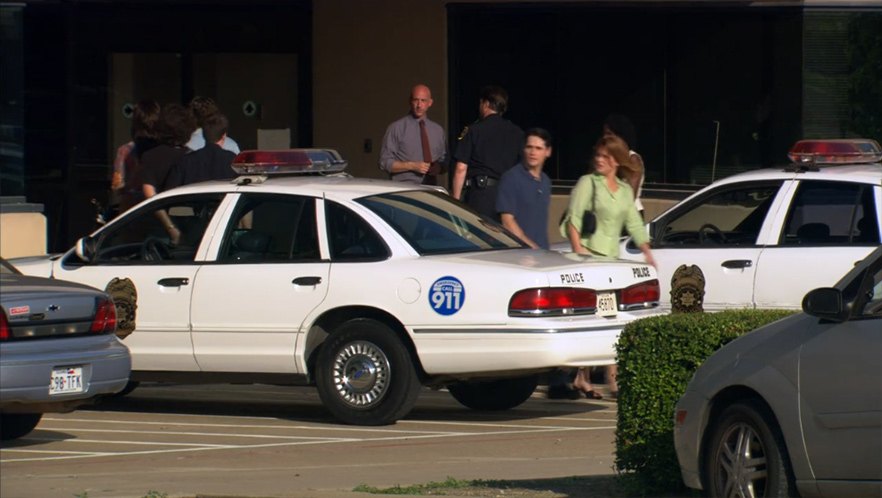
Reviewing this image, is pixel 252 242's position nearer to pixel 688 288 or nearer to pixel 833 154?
pixel 688 288

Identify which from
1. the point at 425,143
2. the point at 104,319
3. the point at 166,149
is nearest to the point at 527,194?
the point at 425,143

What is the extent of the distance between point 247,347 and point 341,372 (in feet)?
2.32

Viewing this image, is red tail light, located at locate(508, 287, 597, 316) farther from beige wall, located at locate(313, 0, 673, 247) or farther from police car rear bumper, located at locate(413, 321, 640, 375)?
beige wall, located at locate(313, 0, 673, 247)

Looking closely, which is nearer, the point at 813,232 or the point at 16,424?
the point at 16,424

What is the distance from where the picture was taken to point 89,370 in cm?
1012

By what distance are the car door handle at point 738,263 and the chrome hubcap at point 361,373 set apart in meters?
2.94

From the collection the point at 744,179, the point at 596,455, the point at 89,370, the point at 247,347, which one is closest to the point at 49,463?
the point at 89,370

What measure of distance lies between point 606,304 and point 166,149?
435 centimetres

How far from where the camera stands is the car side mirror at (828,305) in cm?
727

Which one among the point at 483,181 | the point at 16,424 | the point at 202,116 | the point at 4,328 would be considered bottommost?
the point at 16,424

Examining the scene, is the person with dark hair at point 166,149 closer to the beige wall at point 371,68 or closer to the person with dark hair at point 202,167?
the person with dark hair at point 202,167

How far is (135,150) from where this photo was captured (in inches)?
576

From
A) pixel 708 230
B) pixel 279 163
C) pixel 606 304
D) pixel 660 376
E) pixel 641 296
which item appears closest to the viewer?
pixel 660 376

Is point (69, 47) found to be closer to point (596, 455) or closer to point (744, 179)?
point (744, 179)
